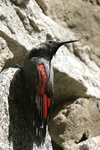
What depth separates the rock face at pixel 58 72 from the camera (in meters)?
1.40

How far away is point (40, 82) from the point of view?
1337 millimetres

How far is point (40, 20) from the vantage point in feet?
7.16

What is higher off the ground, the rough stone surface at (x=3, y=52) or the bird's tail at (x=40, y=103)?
the rough stone surface at (x=3, y=52)

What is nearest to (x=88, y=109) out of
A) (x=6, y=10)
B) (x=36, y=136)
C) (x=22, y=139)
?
(x=36, y=136)

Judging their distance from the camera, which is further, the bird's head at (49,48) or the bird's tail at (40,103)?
the bird's head at (49,48)

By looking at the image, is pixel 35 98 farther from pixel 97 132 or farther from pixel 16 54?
pixel 97 132

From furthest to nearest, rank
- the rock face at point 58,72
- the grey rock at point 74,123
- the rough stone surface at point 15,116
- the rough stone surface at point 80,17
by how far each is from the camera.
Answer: the rough stone surface at point 80,17
the grey rock at point 74,123
the rock face at point 58,72
the rough stone surface at point 15,116

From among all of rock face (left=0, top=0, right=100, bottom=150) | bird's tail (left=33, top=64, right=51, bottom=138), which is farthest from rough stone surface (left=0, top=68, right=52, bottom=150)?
bird's tail (left=33, top=64, right=51, bottom=138)

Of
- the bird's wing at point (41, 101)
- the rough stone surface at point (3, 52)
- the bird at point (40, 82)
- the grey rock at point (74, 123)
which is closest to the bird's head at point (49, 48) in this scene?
the bird at point (40, 82)

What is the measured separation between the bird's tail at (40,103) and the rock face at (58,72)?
151 millimetres

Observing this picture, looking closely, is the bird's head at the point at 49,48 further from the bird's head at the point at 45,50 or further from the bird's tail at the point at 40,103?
the bird's tail at the point at 40,103

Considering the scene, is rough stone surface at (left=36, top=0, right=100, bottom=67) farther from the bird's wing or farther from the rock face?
the bird's wing

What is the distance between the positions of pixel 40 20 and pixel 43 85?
1074 mm

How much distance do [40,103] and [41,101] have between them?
2 centimetres
